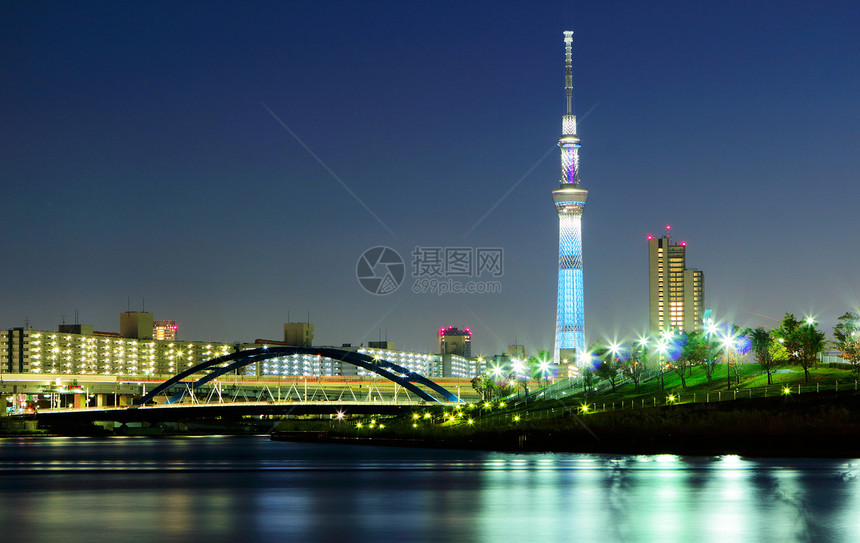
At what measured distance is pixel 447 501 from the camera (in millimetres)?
53531

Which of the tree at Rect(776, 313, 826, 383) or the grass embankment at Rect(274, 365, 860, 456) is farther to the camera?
the tree at Rect(776, 313, 826, 383)

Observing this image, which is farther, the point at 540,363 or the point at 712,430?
the point at 540,363

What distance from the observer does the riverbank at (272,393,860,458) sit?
87.3m

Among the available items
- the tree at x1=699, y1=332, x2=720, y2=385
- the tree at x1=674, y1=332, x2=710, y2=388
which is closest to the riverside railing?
the tree at x1=699, y1=332, x2=720, y2=385

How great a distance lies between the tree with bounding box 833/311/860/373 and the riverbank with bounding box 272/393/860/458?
24.3 meters

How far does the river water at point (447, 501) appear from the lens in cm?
3991

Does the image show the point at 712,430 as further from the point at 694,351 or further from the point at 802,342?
the point at 694,351

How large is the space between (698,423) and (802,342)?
928 inches

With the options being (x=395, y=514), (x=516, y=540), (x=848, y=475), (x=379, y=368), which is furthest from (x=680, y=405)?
(x=379, y=368)

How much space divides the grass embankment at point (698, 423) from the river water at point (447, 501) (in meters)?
6.11

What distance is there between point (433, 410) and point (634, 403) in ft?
163

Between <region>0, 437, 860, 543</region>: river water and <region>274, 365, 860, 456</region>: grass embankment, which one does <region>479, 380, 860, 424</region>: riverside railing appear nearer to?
<region>274, 365, 860, 456</region>: grass embankment

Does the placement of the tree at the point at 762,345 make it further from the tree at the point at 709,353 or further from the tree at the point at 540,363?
the tree at the point at 540,363

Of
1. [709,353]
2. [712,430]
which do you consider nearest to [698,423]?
[712,430]
